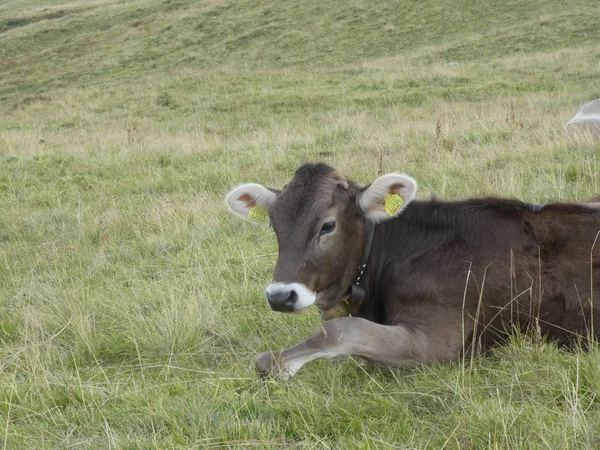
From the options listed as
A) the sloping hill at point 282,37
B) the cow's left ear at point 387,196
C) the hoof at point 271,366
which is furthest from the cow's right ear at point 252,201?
the sloping hill at point 282,37

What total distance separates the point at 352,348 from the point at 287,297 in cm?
56

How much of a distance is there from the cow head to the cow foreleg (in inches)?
12.7

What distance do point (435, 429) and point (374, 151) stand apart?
9.20 meters

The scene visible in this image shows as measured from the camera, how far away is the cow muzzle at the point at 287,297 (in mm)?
4441

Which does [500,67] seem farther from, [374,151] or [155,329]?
[155,329]

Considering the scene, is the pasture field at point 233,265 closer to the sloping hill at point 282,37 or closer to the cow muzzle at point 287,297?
the cow muzzle at point 287,297

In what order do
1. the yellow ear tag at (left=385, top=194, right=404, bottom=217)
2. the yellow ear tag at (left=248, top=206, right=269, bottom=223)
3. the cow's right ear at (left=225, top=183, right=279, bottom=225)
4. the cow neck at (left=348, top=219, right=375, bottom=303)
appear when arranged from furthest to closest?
1. the yellow ear tag at (left=248, top=206, right=269, bottom=223)
2. the cow's right ear at (left=225, top=183, right=279, bottom=225)
3. the cow neck at (left=348, top=219, right=375, bottom=303)
4. the yellow ear tag at (left=385, top=194, right=404, bottom=217)

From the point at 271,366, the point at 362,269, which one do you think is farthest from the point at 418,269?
the point at 271,366

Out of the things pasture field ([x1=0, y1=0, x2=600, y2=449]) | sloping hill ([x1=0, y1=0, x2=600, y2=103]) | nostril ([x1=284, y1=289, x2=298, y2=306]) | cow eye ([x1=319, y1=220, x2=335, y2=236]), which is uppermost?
cow eye ([x1=319, y1=220, x2=335, y2=236])

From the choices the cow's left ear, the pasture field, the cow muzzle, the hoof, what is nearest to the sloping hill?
the pasture field

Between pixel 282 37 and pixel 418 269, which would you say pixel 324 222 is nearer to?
pixel 418 269

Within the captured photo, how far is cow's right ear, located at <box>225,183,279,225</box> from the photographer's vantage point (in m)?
5.39

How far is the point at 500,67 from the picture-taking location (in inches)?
1046

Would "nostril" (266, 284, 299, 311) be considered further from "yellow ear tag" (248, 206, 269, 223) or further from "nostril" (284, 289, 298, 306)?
"yellow ear tag" (248, 206, 269, 223)
